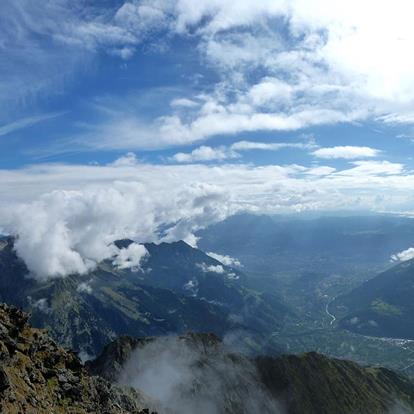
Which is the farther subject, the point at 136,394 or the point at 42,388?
the point at 136,394

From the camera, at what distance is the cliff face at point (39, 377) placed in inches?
2726

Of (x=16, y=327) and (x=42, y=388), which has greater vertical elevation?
(x=16, y=327)

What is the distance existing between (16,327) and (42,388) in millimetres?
17287

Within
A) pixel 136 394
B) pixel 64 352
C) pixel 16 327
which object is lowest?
pixel 136 394

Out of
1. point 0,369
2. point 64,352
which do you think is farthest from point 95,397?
point 0,369

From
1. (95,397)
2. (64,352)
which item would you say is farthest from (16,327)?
(95,397)

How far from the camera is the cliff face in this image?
69.2 metres

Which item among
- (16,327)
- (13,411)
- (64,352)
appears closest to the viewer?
(13,411)

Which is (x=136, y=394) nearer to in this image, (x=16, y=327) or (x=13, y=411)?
(x=16, y=327)

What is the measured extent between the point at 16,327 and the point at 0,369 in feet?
93.8

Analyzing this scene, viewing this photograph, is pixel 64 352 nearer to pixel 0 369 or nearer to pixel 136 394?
pixel 0 369

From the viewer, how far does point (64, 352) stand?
10406cm

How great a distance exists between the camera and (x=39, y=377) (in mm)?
83875

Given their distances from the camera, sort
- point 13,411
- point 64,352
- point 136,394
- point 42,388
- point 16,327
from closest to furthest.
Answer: point 13,411, point 42,388, point 16,327, point 64,352, point 136,394
